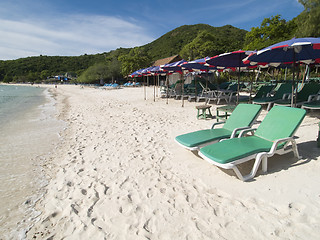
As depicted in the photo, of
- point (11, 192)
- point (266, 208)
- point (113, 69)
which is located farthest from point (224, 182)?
point (113, 69)

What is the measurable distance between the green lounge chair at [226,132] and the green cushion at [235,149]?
1.05ft

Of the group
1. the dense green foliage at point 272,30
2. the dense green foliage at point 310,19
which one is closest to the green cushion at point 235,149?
the dense green foliage at point 310,19

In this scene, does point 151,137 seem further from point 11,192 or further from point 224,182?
point 11,192

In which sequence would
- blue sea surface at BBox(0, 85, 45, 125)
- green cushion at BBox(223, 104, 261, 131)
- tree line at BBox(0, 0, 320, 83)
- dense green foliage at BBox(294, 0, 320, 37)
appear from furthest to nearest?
1. tree line at BBox(0, 0, 320, 83)
2. dense green foliage at BBox(294, 0, 320, 37)
3. blue sea surface at BBox(0, 85, 45, 125)
4. green cushion at BBox(223, 104, 261, 131)

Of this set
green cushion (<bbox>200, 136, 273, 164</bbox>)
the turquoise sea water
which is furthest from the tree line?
the turquoise sea water

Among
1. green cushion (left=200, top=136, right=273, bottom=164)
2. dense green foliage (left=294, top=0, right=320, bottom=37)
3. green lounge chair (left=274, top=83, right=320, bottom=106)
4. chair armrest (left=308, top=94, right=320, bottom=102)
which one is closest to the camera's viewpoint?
green cushion (left=200, top=136, right=273, bottom=164)

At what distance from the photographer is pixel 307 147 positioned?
354cm

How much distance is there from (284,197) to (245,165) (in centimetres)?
86

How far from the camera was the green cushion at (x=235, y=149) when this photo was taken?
8.35 feet

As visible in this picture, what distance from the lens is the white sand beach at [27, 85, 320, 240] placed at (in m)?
1.92

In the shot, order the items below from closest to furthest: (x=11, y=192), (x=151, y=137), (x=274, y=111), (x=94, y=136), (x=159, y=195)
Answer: (x=159, y=195)
(x=11, y=192)
(x=274, y=111)
(x=151, y=137)
(x=94, y=136)

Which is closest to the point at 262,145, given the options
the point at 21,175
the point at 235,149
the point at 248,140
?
the point at 248,140

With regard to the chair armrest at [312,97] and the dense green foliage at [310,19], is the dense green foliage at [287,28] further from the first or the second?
the chair armrest at [312,97]

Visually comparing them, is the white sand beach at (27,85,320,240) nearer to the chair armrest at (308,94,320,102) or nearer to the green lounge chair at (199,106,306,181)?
the green lounge chair at (199,106,306,181)
